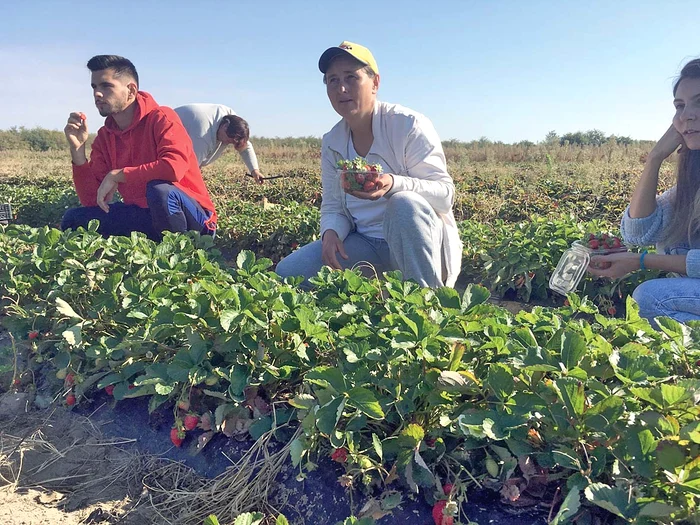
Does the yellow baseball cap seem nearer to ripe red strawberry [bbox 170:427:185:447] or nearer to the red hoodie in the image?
the red hoodie

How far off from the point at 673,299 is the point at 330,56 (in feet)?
6.21

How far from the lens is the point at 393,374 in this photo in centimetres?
150

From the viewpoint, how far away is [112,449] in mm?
1933

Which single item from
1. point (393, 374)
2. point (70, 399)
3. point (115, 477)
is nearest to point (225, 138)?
point (70, 399)

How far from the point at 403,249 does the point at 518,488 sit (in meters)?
1.50

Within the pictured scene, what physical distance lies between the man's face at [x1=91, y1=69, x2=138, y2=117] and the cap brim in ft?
5.00

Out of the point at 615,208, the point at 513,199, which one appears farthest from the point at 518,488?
the point at 513,199

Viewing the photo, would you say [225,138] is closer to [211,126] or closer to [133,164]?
[211,126]

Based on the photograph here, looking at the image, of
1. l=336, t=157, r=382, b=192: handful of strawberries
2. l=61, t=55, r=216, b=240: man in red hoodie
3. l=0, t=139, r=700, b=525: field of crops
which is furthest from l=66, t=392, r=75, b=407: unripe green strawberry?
l=61, t=55, r=216, b=240: man in red hoodie

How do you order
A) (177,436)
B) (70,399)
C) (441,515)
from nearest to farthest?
(441,515), (177,436), (70,399)

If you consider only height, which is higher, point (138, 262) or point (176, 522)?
point (138, 262)

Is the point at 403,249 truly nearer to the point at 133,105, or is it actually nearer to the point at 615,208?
the point at 133,105

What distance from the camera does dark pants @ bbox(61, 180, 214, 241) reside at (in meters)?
3.57

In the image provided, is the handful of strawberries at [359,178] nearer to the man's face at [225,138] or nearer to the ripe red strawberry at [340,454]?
the ripe red strawberry at [340,454]
